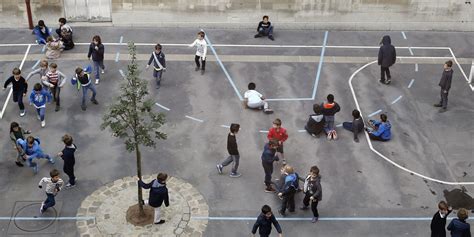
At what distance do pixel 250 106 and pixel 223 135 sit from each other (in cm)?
172

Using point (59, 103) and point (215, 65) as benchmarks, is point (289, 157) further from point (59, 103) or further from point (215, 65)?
point (59, 103)

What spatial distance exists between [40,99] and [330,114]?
28.6ft

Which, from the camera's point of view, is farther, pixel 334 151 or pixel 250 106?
pixel 250 106

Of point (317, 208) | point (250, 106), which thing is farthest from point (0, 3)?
point (317, 208)

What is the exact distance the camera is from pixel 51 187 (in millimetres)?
15375

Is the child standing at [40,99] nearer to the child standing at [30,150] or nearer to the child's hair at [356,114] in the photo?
the child standing at [30,150]

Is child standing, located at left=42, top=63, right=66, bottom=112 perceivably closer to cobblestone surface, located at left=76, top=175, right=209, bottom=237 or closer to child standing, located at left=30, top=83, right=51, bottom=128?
child standing, located at left=30, top=83, right=51, bottom=128

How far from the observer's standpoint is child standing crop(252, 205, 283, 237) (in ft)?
45.3

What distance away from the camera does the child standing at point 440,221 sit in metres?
14.2

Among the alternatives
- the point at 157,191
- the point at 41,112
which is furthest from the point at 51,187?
the point at 41,112

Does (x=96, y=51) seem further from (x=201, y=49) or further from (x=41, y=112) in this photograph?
(x=201, y=49)

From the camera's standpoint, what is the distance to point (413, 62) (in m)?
24.0

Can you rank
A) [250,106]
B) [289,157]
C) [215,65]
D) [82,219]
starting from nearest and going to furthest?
[82,219] → [289,157] → [250,106] → [215,65]

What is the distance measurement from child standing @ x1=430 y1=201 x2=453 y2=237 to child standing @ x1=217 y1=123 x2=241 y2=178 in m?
5.34
